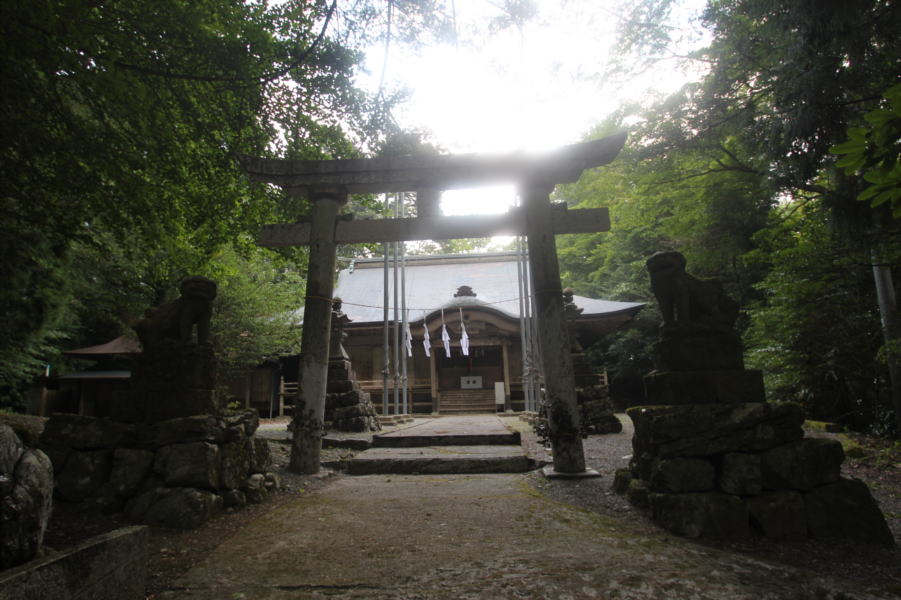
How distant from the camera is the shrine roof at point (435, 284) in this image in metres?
17.8

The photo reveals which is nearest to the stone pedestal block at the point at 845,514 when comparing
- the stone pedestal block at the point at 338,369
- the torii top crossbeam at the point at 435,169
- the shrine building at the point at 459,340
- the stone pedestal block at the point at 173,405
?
the torii top crossbeam at the point at 435,169

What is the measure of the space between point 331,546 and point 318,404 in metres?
2.31

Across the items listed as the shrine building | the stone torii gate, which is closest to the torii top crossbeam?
the stone torii gate

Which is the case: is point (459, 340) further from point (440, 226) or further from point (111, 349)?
point (440, 226)

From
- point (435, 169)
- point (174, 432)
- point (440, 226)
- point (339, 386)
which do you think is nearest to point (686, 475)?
point (440, 226)

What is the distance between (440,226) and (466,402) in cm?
1187

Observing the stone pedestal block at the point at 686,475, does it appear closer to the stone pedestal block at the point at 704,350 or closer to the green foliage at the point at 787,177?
the stone pedestal block at the point at 704,350

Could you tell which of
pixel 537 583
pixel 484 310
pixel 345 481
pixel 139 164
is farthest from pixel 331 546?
pixel 484 310

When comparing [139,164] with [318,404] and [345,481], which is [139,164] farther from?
[345,481]

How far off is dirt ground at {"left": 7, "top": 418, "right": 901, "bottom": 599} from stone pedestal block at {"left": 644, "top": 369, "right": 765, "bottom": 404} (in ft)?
2.90

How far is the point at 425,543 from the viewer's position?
2736 millimetres

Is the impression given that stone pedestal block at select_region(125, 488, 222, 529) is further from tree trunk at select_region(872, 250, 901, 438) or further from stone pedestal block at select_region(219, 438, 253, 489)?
tree trunk at select_region(872, 250, 901, 438)

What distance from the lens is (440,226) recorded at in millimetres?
5301

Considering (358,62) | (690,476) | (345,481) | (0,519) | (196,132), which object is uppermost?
(358,62)
